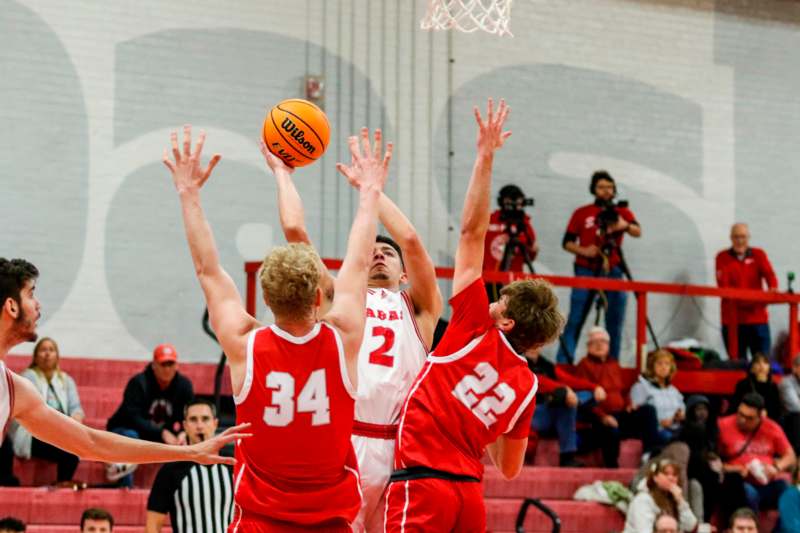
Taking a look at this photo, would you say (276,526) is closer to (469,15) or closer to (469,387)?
(469,387)

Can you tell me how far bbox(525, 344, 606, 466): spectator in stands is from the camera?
12.5 metres

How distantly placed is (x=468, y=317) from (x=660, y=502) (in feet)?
21.6

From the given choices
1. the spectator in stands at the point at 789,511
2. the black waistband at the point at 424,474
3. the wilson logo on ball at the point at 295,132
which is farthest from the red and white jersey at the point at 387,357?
the spectator in stands at the point at 789,511

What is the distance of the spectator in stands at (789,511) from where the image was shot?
482 inches

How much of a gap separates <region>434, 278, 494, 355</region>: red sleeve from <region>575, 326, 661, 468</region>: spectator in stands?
740cm

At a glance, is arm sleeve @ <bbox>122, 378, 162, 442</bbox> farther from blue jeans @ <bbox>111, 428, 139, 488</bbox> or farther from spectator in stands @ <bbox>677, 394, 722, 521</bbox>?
spectator in stands @ <bbox>677, 394, 722, 521</bbox>

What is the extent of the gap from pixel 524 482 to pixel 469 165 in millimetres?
4524

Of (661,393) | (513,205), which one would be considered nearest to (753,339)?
(661,393)

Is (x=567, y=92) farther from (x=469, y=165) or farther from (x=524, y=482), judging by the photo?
(x=524, y=482)

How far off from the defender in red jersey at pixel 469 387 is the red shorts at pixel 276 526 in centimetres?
71

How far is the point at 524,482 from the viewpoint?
1247 centimetres

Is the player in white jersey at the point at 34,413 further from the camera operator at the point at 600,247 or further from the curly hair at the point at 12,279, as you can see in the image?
the camera operator at the point at 600,247

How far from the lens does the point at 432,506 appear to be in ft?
18.7

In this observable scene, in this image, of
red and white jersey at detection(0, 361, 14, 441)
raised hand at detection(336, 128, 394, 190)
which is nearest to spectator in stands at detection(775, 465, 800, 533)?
raised hand at detection(336, 128, 394, 190)
